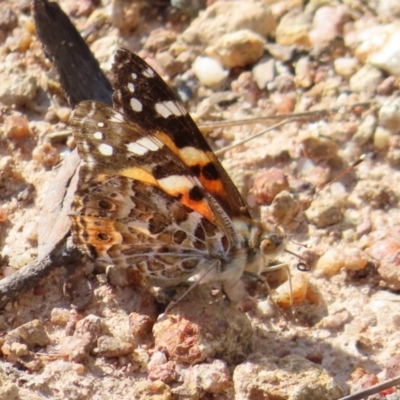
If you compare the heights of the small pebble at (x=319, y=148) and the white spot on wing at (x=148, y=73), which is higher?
the white spot on wing at (x=148, y=73)

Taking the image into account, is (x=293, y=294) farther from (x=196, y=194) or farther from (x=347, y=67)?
(x=347, y=67)

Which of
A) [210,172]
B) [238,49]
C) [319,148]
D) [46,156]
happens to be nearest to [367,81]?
[319,148]

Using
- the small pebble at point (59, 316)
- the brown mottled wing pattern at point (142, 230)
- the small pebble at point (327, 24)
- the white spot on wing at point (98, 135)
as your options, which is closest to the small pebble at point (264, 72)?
the small pebble at point (327, 24)

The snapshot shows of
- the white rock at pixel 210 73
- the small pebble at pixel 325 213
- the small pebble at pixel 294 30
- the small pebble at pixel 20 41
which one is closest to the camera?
the small pebble at pixel 325 213

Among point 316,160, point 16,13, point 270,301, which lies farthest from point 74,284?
point 16,13

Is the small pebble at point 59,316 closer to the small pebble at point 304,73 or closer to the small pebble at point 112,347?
the small pebble at point 112,347

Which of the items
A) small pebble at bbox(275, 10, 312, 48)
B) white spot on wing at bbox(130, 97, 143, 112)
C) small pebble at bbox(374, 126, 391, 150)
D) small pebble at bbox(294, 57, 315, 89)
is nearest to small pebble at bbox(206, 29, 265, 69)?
small pebble at bbox(275, 10, 312, 48)

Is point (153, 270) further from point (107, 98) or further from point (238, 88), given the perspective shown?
point (238, 88)

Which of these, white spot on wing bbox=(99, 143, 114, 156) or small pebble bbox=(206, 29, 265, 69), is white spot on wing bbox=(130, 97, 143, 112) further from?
small pebble bbox=(206, 29, 265, 69)
